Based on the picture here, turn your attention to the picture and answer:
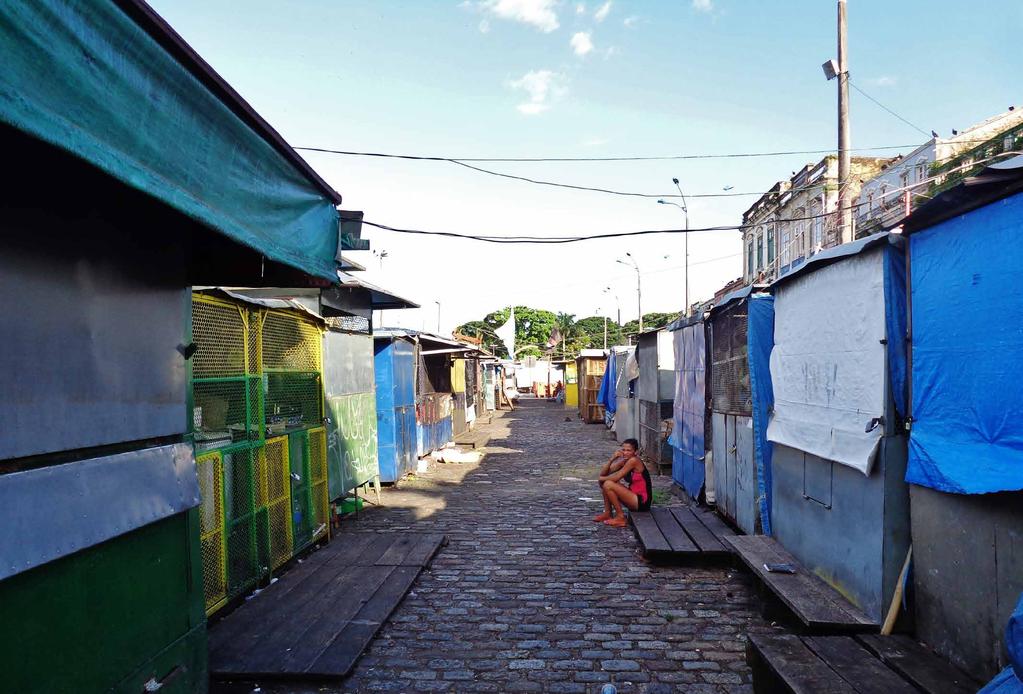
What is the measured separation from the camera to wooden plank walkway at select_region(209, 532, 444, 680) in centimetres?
473

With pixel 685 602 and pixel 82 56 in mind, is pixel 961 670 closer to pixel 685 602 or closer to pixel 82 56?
pixel 685 602

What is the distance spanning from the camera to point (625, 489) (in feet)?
30.3

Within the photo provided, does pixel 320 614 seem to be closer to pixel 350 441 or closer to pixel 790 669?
pixel 790 669

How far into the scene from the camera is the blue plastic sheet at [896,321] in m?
4.51

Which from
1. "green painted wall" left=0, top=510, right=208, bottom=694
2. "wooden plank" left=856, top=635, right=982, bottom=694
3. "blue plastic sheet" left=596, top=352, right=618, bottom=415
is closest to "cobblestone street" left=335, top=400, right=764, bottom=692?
"wooden plank" left=856, top=635, right=982, bottom=694

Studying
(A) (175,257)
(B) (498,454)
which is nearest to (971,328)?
(A) (175,257)

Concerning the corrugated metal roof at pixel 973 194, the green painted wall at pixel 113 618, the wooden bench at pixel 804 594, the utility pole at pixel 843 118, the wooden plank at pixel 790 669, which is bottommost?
the wooden bench at pixel 804 594

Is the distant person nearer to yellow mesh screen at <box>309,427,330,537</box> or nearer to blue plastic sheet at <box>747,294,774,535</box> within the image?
blue plastic sheet at <box>747,294,774,535</box>

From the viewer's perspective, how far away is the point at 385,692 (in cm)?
445

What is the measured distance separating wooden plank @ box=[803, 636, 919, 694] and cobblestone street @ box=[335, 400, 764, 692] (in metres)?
0.67

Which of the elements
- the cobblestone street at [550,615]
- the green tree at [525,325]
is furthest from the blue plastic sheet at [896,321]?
the green tree at [525,325]

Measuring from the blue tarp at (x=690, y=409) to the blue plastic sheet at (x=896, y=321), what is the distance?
531cm

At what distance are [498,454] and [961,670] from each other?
14401 mm

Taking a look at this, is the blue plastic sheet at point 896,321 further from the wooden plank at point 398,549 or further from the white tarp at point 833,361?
the wooden plank at point 398,549
